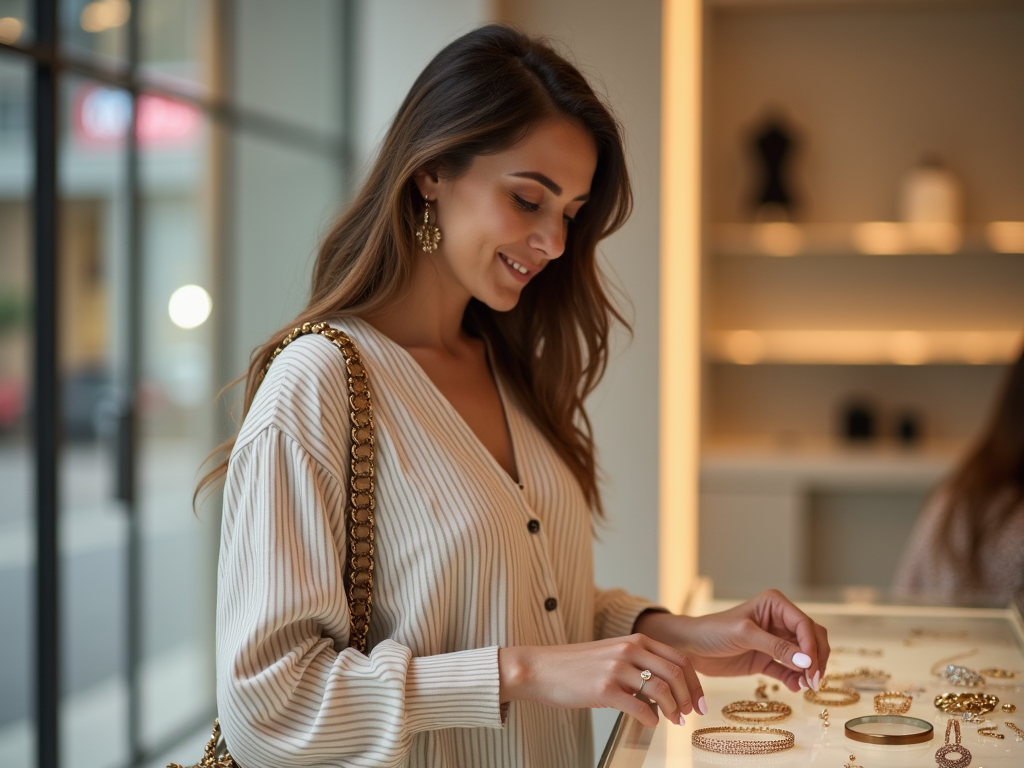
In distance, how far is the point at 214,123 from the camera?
4.24m

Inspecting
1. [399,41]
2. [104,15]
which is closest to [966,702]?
[399,41]

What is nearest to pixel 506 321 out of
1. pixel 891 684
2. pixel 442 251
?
pixel 442 251

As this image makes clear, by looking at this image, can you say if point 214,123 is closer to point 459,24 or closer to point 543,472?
point 459,24

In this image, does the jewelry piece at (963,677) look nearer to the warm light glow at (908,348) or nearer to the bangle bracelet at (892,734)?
the bangle bracelet at (892,734)

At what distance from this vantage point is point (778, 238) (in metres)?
5.04

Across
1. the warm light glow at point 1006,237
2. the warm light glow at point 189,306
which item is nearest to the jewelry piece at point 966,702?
the warm light glow at point 189,306

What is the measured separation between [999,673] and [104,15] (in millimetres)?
3263

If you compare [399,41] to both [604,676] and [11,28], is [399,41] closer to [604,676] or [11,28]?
[11,28]

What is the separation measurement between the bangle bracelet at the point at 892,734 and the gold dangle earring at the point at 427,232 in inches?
28.8

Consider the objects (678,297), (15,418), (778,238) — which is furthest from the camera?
(778,238)

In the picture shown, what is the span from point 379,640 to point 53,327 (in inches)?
77.2

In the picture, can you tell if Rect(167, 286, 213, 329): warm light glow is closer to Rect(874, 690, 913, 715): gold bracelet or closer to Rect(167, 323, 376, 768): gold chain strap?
Rect(167, 323, 376, 768): gold chain strap

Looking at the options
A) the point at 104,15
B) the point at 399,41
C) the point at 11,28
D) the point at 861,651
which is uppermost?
the point at 104,15

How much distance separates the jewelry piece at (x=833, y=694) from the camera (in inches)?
51.5
